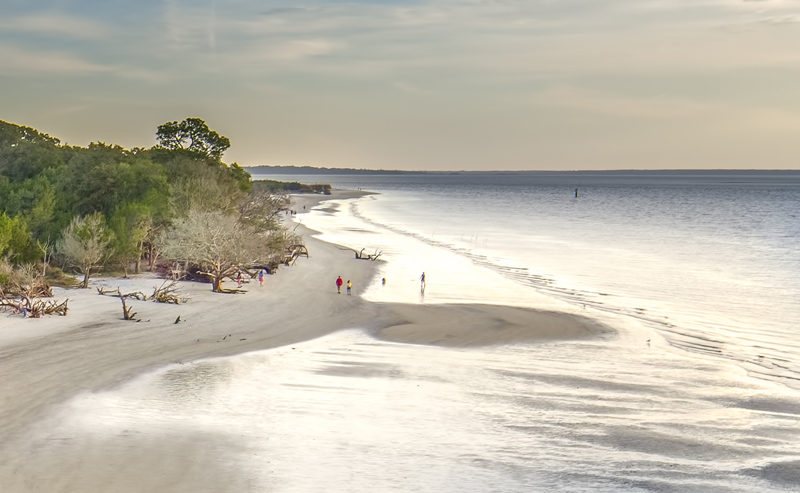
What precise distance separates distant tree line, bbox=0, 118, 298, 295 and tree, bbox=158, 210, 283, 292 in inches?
2.4

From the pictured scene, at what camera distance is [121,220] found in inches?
A: 1672

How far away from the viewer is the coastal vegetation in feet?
122

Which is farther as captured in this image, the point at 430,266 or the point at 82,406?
the point at 430,266

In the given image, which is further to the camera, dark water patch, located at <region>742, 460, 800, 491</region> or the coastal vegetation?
the coastal vegetation

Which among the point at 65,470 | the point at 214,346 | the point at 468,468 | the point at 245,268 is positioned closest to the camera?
the point at 65,470

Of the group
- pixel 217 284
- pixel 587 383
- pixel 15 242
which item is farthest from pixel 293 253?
pixel 587 383

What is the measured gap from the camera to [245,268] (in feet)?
136

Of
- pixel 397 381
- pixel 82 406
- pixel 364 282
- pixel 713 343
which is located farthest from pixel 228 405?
pixel 364 282

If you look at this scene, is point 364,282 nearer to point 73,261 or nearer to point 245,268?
point 245,268

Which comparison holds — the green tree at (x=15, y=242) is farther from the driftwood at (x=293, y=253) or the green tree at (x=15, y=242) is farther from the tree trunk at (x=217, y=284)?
the driftwood at (x=293, y=253)

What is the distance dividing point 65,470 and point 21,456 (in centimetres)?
123

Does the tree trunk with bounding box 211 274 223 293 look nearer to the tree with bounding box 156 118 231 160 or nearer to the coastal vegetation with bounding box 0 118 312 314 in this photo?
the coastal vegetation with bounding box 0 118 312 314

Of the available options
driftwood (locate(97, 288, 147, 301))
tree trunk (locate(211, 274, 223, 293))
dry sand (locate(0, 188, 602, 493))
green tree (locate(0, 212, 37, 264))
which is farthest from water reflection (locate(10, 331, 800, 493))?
green tree (locate(0, 212, 37, 264))

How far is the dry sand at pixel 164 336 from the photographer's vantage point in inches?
578
